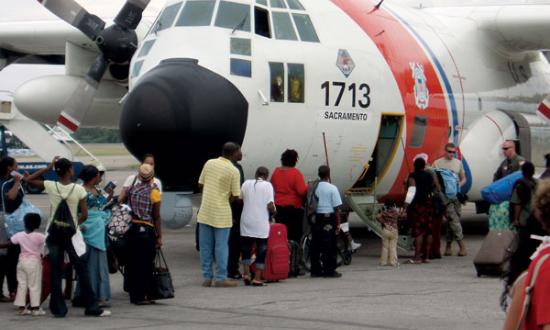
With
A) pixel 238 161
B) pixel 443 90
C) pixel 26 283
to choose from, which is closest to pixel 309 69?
pixel 238 161

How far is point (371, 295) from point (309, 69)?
143 inches

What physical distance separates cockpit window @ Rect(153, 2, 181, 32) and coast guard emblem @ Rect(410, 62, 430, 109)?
3.59 m

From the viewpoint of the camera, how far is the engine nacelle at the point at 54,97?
20.4 m

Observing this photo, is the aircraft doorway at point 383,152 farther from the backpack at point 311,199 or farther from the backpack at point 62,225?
the backpack at point 62,225

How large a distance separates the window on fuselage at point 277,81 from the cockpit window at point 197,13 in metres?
0.99

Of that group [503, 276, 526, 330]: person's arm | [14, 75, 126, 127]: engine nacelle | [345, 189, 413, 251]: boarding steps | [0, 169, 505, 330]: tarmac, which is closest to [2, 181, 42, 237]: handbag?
[0, 169, 505, 330]: tarmac

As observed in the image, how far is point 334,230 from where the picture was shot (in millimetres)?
12555

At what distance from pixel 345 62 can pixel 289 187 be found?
6.96ft

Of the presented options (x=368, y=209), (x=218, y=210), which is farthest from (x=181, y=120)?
(x=368, y=209)

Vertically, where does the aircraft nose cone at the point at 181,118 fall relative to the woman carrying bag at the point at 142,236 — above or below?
above

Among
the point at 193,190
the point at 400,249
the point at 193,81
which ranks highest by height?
the point at 193,81

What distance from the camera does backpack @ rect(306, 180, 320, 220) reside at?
1250cm

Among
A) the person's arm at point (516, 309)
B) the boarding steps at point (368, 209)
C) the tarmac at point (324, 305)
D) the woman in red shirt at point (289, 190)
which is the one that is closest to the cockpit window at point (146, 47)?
the woman in red shirt at point (289, 190)

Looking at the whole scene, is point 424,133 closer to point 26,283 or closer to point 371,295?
point 371,295
